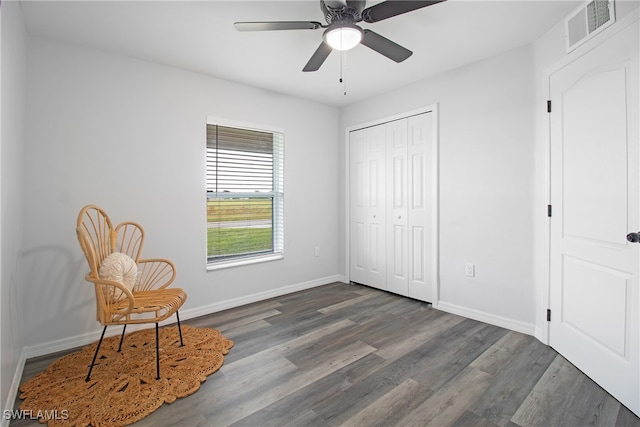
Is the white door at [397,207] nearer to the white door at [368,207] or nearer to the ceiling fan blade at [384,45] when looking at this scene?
the white door at [368,207]

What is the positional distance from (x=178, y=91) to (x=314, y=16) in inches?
61.3

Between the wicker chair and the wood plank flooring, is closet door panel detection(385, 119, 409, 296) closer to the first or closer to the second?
the wood plank flooring

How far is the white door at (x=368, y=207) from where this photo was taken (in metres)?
3.85

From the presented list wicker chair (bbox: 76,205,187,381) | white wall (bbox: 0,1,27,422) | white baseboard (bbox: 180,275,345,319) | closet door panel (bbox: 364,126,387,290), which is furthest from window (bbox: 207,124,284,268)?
white wall (bbox: 0,1,27,422)

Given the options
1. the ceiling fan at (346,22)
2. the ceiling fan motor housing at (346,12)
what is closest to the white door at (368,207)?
the ceiling fan at (346,22)

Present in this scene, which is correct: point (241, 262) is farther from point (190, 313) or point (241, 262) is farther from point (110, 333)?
point (110, 333)

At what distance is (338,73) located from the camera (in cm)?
316

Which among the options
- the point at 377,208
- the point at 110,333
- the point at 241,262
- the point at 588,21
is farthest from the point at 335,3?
the point at 110,333

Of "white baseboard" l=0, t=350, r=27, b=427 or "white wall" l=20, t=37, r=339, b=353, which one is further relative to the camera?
"white wall" l=20, t=37, r=339, b=353

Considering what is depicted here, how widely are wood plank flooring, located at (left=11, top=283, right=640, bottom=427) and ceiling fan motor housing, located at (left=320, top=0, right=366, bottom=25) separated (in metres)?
2.22

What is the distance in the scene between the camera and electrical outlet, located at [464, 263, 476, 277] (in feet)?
9.80

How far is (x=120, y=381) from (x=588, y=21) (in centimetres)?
370

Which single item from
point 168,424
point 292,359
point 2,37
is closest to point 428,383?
point 292,359

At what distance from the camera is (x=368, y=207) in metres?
4.01
